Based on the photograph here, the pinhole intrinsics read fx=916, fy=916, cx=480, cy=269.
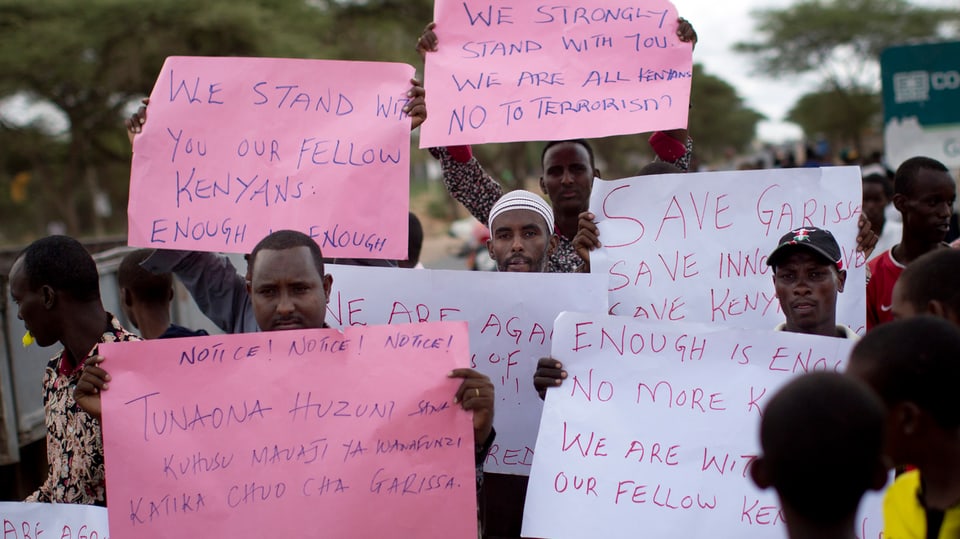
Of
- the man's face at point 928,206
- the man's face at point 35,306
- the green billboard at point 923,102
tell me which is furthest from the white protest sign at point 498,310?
the green billboard at point 923,102

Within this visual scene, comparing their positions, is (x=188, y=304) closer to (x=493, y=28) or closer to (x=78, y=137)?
(x=493, y=28)

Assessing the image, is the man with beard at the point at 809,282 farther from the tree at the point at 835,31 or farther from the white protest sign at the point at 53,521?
the tree at the point at 835,31

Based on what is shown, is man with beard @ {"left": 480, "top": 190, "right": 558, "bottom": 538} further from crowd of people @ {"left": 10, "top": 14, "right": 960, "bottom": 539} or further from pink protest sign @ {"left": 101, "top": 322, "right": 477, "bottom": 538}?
pink protest sign @ {"left": 101, "top": 322, "right": 477, "bottom": 538}

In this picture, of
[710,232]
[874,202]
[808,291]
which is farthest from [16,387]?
[874,202]

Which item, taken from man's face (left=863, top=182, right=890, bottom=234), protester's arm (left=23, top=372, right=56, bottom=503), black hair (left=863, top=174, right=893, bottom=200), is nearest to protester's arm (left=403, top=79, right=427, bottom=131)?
protester's arm (left=23, top=372, right=56, bottom=503)

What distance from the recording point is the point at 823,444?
1.56 meters

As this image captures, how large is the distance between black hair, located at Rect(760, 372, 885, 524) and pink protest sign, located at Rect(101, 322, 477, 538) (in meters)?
1.06

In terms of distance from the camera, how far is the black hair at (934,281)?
214 cm

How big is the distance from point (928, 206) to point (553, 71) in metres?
1.76

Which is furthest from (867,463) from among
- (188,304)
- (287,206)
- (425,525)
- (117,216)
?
(117,216)

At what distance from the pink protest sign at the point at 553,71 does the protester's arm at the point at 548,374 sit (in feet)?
2.71

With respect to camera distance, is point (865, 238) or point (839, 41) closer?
point (865, 238)

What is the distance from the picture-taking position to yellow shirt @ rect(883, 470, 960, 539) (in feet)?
6.14

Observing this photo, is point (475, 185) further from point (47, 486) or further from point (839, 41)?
point (839, 41)
